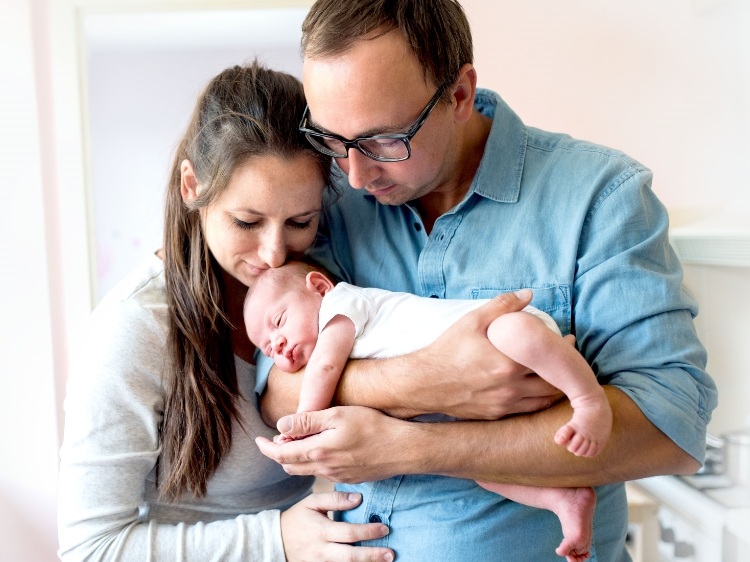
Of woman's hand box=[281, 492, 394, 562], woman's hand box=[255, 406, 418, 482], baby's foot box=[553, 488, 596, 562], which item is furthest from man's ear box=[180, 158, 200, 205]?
baby's foot box=[553, 488, 596, 562]

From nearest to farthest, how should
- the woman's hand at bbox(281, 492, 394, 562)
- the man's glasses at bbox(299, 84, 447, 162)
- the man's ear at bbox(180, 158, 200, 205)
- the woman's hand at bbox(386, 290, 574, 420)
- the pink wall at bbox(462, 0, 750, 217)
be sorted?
the woman's hand at bbox(386, 290, 574, 420) < the man's glasses at bbox(299, 84, 447, 162) < the woman's hand at bbox(281, 492, 394, 562) < the man's ear at bbox(180, 158, 200, 205) < the pink wall at bbox(462, 0, 750, 217)

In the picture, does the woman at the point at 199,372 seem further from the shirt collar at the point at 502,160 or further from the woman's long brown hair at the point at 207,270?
the shirt collar at the point at 502,160

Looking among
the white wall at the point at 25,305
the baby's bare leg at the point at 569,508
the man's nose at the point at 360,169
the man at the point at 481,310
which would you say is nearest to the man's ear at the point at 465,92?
the man at the point at 481,310

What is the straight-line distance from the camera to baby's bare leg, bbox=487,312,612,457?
1.21 m

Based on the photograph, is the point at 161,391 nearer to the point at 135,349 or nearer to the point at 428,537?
the point at 135,349

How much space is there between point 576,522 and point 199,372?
82 centimetres

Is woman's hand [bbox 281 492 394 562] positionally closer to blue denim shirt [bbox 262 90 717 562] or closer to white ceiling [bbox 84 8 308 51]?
blue denim shirt [bbox 262 90 717 562]

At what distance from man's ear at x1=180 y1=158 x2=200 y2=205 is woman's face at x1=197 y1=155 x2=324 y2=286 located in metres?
0.05

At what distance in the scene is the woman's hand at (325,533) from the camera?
1.52 m

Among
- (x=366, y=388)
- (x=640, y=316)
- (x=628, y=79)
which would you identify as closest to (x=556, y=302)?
(x=640, y=316)

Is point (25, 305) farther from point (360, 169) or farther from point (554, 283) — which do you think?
point (554, 283)

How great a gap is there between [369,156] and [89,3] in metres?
2.13

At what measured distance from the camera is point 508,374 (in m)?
1.29

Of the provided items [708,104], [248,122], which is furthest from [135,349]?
[708,104]
